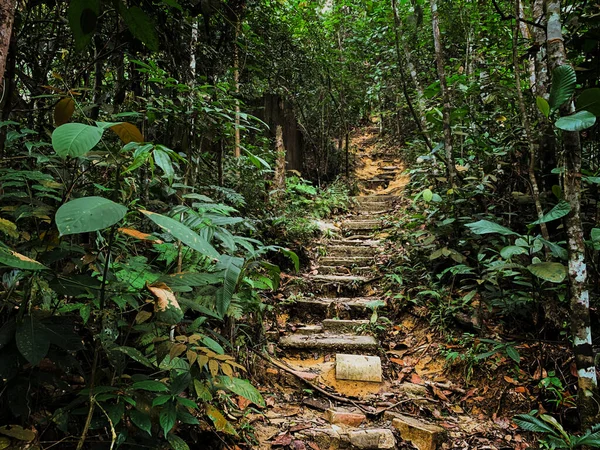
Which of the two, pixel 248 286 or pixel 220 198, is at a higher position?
pixel 220 198

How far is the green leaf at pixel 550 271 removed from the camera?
215 cm

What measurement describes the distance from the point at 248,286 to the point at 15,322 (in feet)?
4.46

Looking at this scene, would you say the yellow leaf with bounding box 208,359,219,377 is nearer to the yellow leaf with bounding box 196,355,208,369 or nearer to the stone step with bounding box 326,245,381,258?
the yellow leaf with bounding box 196,355,208,369

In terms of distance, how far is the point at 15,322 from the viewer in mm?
1257

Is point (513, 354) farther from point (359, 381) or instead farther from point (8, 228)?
point (8, 228)

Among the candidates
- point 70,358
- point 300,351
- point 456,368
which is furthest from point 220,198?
point 456,368

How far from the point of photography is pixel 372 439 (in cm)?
227

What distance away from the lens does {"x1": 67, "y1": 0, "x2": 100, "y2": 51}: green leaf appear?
0.81 meters

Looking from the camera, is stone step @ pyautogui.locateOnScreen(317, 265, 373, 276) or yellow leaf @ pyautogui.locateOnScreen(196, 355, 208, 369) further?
stone step @ pyautogui.locateOnScreen(317, 265, 373, 276)

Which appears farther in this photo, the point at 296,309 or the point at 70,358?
the point at 296,309

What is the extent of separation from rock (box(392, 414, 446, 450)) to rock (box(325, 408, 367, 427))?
9.7 inches

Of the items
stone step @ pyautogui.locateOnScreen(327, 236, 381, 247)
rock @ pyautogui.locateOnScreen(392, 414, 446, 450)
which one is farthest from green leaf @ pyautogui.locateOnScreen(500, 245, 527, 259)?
stone step @ pyautogui.locateOnScreen(327, 236, 381, 247)

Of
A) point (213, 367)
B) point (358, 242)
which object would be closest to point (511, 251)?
point (213, 367)

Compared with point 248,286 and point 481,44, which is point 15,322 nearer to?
point 248,286
